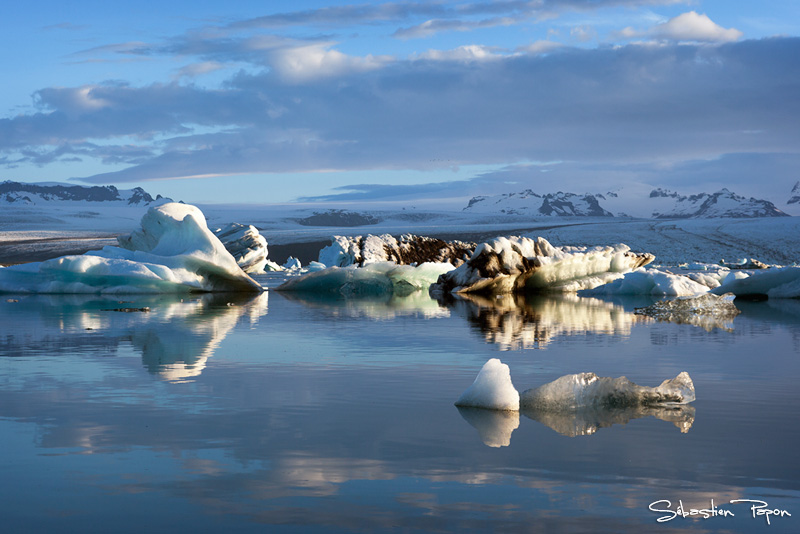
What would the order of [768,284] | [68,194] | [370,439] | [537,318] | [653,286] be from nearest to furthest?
1. [370,439]
2. [537,318]
3. [768,284]
4. [653,286]
5. [68,194]

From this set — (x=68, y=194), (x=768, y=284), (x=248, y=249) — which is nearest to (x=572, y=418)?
(x=768, y=284)

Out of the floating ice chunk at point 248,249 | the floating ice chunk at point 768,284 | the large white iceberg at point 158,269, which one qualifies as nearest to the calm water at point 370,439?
the floating ice chunk at point 768,284

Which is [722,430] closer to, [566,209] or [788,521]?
[788,521]

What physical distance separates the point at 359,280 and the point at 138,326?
33.7 ft

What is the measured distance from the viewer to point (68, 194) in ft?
569

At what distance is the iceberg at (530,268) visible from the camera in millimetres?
19078

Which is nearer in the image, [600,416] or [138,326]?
[600,416]

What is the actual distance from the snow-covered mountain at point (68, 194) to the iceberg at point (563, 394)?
150m

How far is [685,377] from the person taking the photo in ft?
18.5

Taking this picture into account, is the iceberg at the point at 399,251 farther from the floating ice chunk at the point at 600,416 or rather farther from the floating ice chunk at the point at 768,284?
the floating ice chunk at the point at 600,416

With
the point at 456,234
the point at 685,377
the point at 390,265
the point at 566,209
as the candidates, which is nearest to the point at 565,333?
the point at 685,377

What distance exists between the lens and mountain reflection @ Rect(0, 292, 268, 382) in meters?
8.19

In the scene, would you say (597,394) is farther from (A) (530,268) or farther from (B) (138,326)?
(A) (530,268)

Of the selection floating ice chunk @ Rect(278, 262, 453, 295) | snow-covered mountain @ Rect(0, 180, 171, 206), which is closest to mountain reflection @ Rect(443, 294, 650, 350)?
floating ice chunk @ Rect(278, 262, 453, 295)
